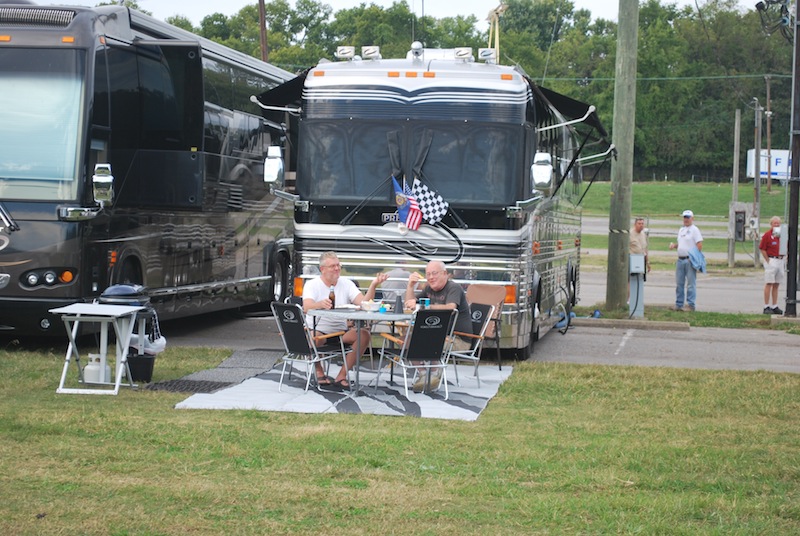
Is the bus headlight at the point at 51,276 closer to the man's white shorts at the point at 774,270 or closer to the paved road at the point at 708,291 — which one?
the paved road at the point at 708,291

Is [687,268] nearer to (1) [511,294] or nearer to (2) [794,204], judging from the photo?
(2) [794,204]

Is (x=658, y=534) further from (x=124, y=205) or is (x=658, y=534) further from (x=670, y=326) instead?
(x=670, y=326)

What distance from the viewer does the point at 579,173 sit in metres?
21.1

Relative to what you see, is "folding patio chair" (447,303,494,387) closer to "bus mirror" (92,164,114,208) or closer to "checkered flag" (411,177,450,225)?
"checkered flag" (411,177,450,225)

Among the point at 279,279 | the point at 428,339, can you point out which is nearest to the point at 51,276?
the point at 428,339

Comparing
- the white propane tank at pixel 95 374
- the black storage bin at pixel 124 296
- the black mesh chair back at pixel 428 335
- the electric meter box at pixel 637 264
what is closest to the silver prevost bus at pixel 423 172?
the black mesh chair back at pixel 428 335

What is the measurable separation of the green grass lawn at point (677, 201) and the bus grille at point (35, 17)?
56.8 metres

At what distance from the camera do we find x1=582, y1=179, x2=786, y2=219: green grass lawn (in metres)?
73.9

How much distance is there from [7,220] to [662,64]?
84158 millimetres

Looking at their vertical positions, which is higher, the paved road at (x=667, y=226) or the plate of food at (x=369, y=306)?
the plate of food at (x=369, y=306)

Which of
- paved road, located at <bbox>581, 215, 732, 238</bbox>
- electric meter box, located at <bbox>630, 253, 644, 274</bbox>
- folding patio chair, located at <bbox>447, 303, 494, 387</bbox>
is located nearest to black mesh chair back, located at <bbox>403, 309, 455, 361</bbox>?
folding patio chair, located at <bbox>447, 303, 494, 387</bbox>

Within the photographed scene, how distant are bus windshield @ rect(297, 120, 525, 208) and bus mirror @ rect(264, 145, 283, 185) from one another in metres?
0.37

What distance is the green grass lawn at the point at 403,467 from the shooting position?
21.8 feet

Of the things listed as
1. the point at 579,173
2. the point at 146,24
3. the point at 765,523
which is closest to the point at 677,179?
the point at 579,173
